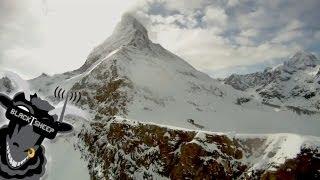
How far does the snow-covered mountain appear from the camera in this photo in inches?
1869

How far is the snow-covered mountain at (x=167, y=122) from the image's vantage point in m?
47.5

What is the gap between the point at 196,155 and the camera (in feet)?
168

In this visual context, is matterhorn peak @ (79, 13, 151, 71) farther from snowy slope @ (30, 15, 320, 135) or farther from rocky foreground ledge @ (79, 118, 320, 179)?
rocky foreground ledge @ (79, 118, 320, 179)

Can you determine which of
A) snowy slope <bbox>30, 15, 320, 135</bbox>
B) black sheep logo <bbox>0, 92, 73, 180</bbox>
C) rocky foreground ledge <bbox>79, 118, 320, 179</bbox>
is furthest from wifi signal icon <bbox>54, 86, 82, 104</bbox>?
snowy slope <bbox>30, 15, 320, 135</bbox>

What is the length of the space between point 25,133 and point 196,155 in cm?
4528

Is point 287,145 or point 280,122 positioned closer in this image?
point 287,145

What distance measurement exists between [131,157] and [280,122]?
318 ft

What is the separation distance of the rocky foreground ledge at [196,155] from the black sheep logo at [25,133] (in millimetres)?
37392

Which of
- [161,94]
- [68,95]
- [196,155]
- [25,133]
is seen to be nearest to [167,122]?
[161,94]

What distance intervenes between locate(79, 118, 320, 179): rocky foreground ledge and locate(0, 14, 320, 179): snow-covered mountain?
11 centimetres

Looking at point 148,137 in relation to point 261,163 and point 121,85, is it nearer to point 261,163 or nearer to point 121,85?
point 261,163

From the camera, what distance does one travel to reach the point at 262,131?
5128 inches

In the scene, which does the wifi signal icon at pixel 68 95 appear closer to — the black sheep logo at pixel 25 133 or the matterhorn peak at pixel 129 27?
the black sheep logo at pixel 25 133

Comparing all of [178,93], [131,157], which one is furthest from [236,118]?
[131,157]
